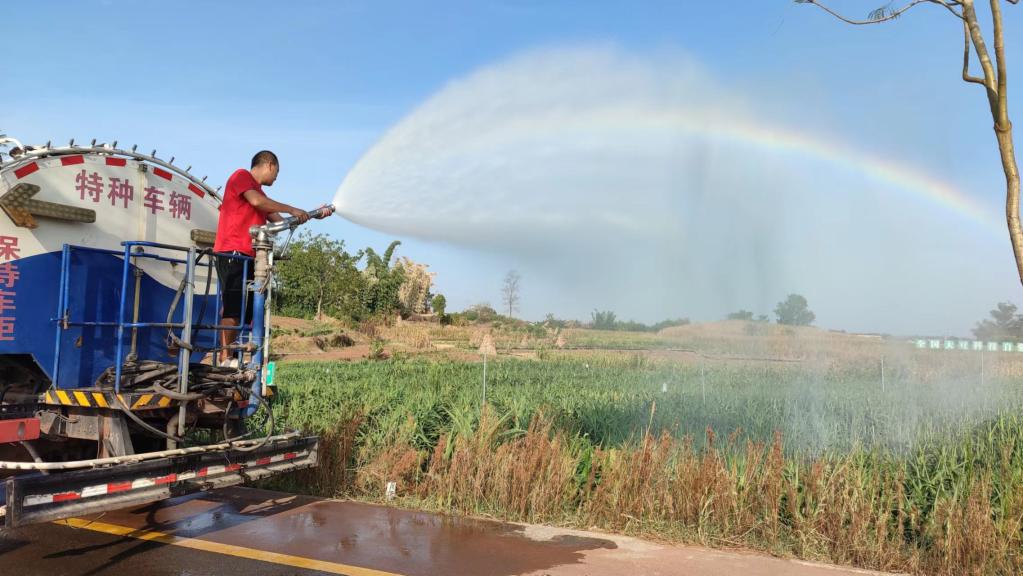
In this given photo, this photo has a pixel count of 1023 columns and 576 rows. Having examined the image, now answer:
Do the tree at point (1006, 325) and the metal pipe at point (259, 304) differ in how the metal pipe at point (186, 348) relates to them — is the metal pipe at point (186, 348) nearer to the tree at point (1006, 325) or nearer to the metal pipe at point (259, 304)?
the metal pipe at point (259, 304)

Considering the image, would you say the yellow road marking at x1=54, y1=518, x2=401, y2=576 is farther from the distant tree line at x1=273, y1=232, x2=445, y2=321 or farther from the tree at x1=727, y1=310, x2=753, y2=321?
the distant tree line at x1=273, y1=232, x2=445, y2=321

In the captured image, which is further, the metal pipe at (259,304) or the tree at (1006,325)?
the tree at (1006,325)

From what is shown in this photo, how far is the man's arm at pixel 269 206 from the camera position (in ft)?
19.0

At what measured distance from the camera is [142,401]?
5211 mm

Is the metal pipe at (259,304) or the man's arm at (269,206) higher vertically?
the man's arm at (269,206)

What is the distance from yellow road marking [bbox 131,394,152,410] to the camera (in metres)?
5.18

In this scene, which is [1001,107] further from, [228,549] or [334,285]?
[334,285]

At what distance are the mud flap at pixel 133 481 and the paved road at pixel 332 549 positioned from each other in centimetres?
53

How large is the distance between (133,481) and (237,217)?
86.4 inches

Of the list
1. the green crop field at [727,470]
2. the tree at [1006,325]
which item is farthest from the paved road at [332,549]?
the tree at [1006,325]

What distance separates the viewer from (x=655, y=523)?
19.5 ft

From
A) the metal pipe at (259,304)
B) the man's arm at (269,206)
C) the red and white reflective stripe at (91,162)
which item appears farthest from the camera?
the man's arm at (269,206)

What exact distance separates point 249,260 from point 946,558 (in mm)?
5759

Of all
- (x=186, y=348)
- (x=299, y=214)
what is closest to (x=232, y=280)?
(x=299, y=214)
